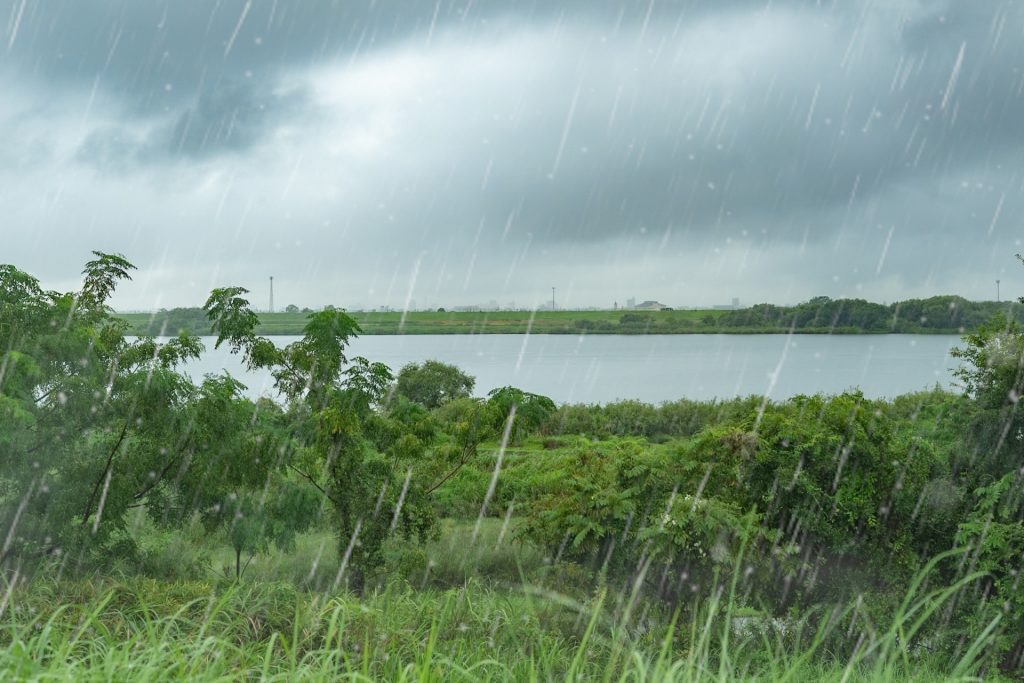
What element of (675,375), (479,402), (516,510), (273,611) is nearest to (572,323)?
(675,375)

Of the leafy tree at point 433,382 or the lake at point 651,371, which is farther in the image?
the leafy tree at point 433,382

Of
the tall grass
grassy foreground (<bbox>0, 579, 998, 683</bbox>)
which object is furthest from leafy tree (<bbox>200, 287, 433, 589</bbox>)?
grassy foreground (<bbox>0, 579, 998, 683</bbox>)

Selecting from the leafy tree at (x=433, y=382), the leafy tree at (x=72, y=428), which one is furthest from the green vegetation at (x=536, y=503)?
the leafy tree at (x=433, y=382)

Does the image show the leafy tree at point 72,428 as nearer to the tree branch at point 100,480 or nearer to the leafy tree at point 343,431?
the tree branch at point 100,480

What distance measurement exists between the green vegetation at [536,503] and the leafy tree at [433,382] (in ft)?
48.5

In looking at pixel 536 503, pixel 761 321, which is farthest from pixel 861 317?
pixel 536 503

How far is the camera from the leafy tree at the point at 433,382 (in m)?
23.5

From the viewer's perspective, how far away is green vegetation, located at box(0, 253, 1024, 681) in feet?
19.9

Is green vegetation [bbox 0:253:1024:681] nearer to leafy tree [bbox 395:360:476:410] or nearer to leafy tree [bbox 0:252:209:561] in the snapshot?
leafy tree [bbox 0:252:209:561]

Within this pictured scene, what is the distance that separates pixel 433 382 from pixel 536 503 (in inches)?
606

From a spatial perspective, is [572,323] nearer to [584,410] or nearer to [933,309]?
[933,309]

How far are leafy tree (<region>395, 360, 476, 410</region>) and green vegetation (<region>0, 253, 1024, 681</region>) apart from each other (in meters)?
14.8

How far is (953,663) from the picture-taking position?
20.6 ft

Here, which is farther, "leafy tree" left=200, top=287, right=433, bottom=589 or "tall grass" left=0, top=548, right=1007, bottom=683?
"leafy tree" left=200, top=287, right=433, bottom=589
